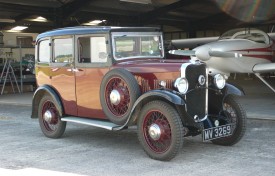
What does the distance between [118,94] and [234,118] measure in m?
1.79

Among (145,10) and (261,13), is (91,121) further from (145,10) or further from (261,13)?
(145,10)

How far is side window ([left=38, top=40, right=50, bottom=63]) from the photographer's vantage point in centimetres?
744

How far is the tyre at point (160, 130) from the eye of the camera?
527 cm

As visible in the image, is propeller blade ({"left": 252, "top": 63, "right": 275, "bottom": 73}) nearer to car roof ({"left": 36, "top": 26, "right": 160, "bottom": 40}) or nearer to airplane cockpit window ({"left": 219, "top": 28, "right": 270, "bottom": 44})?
airplane cockpit window ({"left": 219, "top": 28, "right": 270, "bottom": 44})

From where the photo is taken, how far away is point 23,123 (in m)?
9.36

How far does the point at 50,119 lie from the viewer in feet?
24.0

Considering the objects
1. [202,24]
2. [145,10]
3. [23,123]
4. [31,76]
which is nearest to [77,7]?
[31,76]

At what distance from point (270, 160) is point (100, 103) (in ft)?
8.36

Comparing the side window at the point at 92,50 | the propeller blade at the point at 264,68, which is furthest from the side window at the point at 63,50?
the propeller blade at the point at 264,68

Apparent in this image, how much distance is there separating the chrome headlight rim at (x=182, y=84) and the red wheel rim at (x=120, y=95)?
2.60ft

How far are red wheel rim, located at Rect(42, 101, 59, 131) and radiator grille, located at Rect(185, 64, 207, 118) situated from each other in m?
2.80

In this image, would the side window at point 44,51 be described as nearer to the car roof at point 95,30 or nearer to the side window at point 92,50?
the car roof at point 95,30

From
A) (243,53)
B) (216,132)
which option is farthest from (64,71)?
(243,53)

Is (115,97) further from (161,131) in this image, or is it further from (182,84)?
(182,84)
